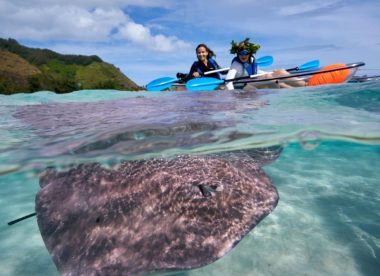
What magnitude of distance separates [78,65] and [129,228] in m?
89.5

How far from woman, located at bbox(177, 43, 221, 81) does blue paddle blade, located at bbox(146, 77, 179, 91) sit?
1163 millimetres

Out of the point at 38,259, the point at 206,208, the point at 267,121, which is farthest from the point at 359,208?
the point at 38,259

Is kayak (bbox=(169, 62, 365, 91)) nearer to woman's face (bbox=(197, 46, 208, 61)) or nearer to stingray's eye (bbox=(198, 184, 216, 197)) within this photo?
woman's face (bbox=(197, 46, 208, 61))

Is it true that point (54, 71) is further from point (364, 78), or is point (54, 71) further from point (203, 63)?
point (364, 78)

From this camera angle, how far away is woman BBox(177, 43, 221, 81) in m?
15.5

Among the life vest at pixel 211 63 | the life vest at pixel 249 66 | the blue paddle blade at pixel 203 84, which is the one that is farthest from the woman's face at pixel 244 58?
the life vest at pixel 211 63

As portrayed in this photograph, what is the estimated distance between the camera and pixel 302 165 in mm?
10117

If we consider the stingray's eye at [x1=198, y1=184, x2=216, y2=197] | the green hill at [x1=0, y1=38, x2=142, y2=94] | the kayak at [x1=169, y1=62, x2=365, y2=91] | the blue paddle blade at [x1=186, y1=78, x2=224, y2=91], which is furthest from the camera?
the green hill at [x1=0, y1=38, x2=142, y2=94]

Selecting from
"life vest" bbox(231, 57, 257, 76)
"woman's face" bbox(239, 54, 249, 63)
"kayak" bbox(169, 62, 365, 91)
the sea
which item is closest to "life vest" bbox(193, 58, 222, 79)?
"kayak" bbox(169, 62, 365, 91)

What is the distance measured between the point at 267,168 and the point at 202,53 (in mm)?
8204

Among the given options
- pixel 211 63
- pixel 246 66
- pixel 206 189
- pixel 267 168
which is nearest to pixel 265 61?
pixel 211 63

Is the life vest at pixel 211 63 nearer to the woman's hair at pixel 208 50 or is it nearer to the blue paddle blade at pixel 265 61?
the woman's hair at pixel 208 50

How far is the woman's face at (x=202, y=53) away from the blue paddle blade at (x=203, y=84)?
2090 millimetres

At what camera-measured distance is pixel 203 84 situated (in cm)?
1388
